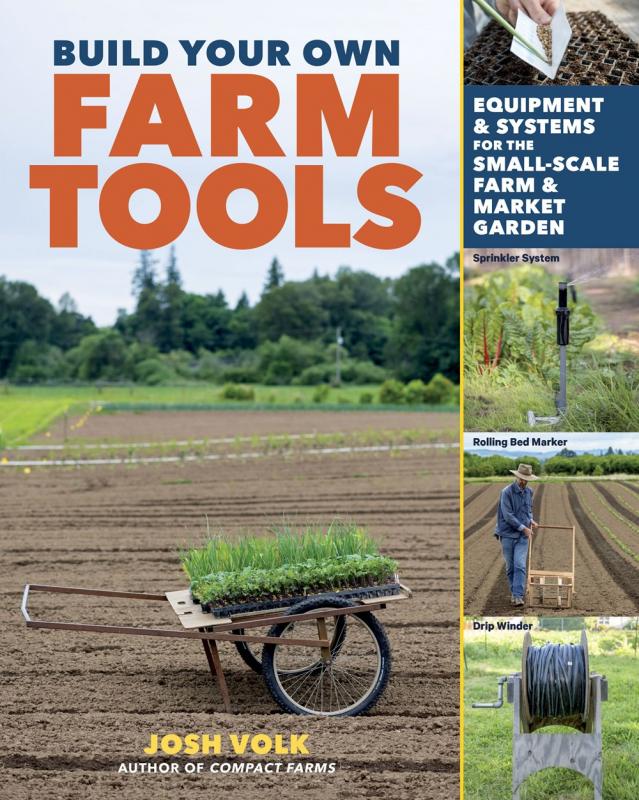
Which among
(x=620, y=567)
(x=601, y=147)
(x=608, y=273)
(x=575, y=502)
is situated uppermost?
(x=601, y=147)

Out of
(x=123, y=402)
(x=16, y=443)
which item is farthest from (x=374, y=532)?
(x=123, y=402)

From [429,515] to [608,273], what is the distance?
326 inches

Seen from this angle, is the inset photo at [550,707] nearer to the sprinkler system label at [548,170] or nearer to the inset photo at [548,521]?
the inset photo at [548,521]

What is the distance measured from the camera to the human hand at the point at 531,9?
529 centimetres

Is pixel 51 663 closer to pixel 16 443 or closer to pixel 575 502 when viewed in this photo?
pixel 575 502

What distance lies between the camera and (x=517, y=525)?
5145mm

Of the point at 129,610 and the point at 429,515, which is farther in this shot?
the point at 429,515

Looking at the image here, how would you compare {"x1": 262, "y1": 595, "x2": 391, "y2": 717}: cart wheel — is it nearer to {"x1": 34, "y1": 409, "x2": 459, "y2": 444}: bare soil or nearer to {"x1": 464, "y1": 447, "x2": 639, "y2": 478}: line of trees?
{"x1": 464, "y1": 447, "x2": 639, "y2": 478}: line of trees

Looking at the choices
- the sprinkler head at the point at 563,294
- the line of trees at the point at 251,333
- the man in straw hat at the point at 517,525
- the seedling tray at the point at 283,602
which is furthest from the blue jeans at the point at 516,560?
the line of trees at the point at 251,333

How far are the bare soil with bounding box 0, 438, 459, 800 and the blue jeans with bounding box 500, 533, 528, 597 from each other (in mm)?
1186

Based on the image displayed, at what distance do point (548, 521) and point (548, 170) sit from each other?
64.1 inches

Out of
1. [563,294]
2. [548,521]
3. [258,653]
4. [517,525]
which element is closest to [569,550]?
[548,521]

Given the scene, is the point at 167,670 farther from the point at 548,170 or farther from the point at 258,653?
the point at 548,170

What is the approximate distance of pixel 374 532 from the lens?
39.7 ft
